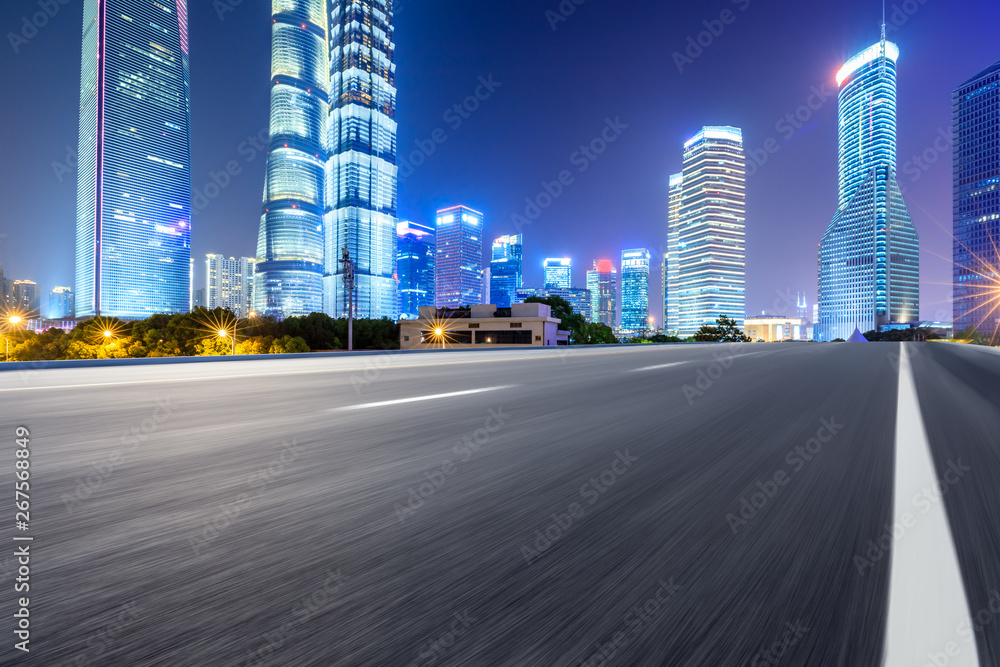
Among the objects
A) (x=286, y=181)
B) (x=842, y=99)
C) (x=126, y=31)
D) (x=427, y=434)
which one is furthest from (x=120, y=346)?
(x=842, y=99)

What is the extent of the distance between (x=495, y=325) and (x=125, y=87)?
417 ft

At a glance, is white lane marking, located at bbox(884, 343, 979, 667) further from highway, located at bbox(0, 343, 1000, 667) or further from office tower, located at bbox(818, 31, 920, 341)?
office tower, located at bbox(818, 31, 920, 341)

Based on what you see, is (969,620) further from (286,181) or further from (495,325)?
(286,181)

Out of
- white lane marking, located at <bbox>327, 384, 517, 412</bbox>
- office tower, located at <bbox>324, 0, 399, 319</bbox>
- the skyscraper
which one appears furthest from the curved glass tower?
white lane marking, located at <bbox>327, 384, 517, 412</bbox>

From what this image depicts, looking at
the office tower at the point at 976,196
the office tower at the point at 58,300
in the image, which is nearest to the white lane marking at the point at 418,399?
the office tower at the point at 976,196

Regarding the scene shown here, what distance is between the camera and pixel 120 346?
48.8 meters

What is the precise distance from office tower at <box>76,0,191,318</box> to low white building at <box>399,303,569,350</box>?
98.4 metres

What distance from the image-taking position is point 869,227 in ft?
399

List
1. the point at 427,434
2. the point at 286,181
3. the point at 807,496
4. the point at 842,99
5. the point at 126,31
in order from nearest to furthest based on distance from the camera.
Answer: the point at 807,496 < the point at 427,434 < the point at 126,31 < the point at 842,99 < the point at 286,181

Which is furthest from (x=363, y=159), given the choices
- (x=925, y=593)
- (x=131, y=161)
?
(x=925, y=593)

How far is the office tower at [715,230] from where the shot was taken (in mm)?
142875

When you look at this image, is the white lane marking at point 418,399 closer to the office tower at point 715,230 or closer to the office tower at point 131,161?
the office tower at point 131,161

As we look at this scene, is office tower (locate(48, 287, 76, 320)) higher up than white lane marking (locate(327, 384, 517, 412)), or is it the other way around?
office tower (locate(48, 287, 76, 320))

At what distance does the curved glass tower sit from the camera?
168 m
